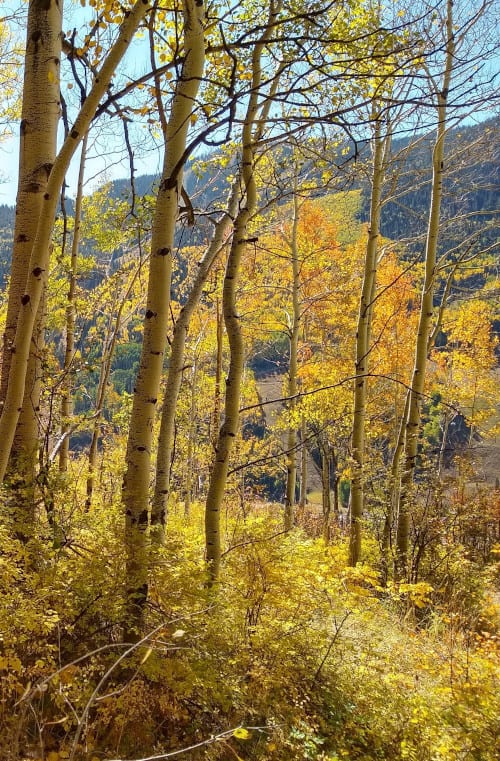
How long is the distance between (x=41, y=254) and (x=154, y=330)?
690mm

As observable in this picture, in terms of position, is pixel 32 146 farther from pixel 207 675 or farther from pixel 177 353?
pixel 207 675

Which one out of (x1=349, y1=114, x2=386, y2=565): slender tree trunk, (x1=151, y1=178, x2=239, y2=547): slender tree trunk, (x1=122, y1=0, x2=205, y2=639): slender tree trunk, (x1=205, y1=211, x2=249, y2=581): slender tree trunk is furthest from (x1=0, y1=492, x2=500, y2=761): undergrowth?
(x1=349, y1=114, x2=386, y2=565): slender tree trunk

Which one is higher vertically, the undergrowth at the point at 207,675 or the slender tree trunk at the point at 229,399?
the slender tree trunk at the point at 229,399

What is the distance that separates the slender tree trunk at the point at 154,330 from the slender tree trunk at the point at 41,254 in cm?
49

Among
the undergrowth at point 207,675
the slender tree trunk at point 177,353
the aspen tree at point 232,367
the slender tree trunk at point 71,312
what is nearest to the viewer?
the undergrowth at point 207,675

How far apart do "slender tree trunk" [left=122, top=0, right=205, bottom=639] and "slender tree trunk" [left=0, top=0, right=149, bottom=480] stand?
1.61 feet

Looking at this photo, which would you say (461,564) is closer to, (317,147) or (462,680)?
(462,680)

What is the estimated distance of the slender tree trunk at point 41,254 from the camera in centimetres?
196

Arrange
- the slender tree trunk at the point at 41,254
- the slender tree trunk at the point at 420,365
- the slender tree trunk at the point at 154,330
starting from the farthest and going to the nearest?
the slender tree trunk at the point at 420,365
the slender tree trunk at the point at 154,330
the slender tree trunk at the point at 41,254

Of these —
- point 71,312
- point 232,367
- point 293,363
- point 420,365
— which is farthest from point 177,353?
point 293,363

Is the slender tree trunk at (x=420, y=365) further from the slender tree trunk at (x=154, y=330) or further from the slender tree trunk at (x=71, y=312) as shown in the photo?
the slender tree trunk at (x=154, y=330)

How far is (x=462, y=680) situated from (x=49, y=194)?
4078 mm

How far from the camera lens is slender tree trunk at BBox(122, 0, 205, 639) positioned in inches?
97.0

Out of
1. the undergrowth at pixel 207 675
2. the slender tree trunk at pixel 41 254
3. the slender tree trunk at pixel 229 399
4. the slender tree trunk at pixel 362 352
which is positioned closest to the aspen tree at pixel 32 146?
the undergrowth at pixel 207 675
